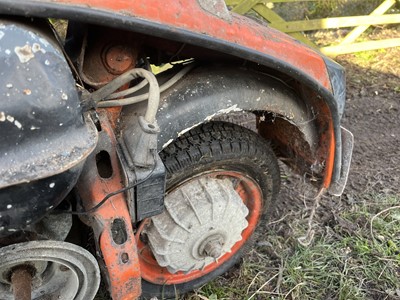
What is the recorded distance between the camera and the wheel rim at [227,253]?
1.81 m

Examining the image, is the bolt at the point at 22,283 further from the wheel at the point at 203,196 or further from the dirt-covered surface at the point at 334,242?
the dirt-covered surface at the point at 334,242

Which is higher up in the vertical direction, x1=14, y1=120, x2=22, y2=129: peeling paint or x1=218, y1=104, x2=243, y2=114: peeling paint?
x1=14, y1=120, x2=22, y2=129: peeling paint

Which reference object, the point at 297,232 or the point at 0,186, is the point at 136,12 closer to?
the point at 0,186

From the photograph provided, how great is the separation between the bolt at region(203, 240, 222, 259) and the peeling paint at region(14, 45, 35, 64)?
39.1 inches

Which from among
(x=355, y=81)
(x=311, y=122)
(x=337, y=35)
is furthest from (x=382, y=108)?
(x=311, y=122)

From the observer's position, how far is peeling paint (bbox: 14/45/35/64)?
3.17ft

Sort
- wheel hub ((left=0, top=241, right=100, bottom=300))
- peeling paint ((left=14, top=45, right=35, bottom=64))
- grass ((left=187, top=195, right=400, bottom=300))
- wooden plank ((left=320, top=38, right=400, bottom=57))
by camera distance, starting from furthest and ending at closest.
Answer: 1. wooden plank ((left=320, top=38, right=400, bottom=57))
2. grass ((left=187, top=195, right=400, bottom=300))
3. wheel hub ((left=0, top=241, right=100, bottom=300))
4. peeling paint ((left=14, top=45, right=35, bottom=64))

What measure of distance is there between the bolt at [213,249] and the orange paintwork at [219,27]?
0.67 m

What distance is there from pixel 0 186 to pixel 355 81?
3247 mm

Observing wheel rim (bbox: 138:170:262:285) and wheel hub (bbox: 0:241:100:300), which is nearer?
wheel hub (bbox: 0:241:100:300)

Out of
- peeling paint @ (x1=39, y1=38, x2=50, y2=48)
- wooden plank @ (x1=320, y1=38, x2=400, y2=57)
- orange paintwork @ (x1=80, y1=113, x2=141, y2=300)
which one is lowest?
wooden plank @ (x1=320, y1=38, x2=400, y2=57)

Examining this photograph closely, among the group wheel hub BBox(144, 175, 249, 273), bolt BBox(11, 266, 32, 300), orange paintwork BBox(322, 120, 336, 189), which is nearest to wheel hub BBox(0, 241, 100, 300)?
bolt BBox(11, 266, 32, 300)

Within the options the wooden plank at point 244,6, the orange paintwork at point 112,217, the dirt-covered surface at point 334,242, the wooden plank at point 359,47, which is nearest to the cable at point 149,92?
the orange paintwork at point 112,217

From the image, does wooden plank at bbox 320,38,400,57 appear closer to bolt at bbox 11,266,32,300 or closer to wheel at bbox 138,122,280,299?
wheel at bbox 138,122,280,299
